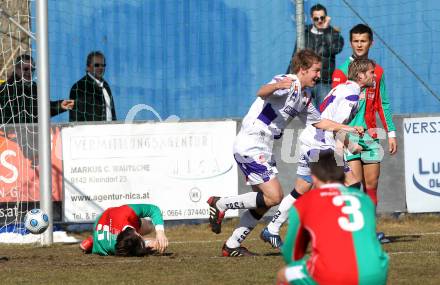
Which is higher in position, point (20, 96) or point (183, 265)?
point (20, 96)

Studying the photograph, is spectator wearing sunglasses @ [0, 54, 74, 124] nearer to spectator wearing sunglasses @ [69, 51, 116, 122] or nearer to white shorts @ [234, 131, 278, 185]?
spectator wearing sunglasses @ [69, 51, 116, 122]

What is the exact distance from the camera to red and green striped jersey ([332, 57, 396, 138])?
1162 cm

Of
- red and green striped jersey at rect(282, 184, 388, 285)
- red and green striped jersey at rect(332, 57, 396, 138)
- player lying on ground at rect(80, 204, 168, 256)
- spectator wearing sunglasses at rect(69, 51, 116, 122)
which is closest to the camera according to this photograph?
red and green striped jersey at rect(282, 184, 388, 285)

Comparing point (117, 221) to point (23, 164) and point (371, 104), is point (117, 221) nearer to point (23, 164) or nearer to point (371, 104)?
point (371, 104)

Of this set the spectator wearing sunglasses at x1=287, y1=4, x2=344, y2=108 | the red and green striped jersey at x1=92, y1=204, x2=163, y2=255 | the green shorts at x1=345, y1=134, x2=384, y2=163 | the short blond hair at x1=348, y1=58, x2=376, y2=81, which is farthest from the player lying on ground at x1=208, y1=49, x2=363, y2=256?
the spectator wearing sunglasses at x1=287, y1=4, x2=344, y2=108

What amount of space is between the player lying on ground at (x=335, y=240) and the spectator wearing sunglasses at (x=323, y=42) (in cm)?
981

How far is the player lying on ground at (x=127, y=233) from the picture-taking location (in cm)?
1065

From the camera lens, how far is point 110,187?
14.6 m

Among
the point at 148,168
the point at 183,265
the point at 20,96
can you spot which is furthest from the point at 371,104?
the point at 20,96

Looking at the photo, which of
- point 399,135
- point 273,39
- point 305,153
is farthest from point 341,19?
point 305,153

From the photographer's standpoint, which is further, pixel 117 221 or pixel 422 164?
pixel 422 164

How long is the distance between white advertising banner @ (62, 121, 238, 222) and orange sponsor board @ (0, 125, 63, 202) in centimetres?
12

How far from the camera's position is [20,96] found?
14453mm

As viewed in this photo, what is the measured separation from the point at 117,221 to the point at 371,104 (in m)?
3.13
